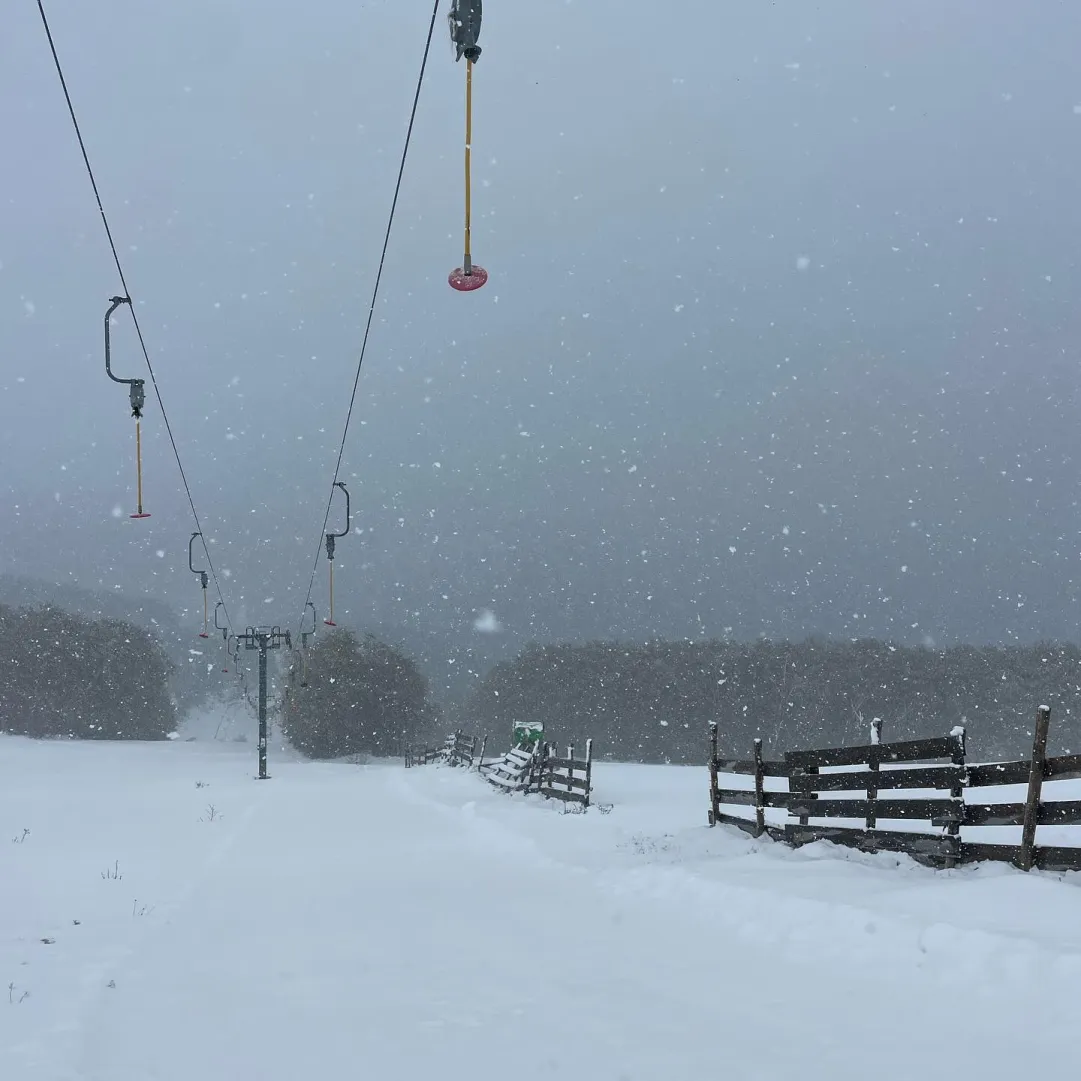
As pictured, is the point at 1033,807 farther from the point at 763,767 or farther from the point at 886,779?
the point at 763,767

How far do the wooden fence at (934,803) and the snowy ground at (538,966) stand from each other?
1.12ft

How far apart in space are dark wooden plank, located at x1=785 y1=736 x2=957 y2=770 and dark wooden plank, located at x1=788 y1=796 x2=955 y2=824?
0.48m

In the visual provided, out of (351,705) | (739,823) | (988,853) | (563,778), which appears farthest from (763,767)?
(351,705)

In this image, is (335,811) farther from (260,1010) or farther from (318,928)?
(260,1010)

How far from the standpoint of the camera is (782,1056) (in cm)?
481

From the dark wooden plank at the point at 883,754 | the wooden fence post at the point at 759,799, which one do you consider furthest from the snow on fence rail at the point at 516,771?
the dark wooden plank at the point at 883,754

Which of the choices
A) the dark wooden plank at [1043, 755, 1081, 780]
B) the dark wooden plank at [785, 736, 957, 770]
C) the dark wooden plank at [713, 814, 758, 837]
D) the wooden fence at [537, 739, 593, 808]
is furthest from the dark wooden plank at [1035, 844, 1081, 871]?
the wooden fence at [537, 739, 593, 808]

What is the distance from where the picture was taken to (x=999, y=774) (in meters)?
8.81

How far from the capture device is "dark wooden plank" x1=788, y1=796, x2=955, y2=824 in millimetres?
9211

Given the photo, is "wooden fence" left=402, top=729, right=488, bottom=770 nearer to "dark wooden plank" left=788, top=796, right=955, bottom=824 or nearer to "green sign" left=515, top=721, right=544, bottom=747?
"green sign" left=515, top=721, right=544, bottom=747

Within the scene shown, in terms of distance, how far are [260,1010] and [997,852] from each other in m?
7.00

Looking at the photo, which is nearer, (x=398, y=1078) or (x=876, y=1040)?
(x=398, y=1078)

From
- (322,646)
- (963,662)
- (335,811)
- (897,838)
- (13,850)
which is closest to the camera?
(897,838)

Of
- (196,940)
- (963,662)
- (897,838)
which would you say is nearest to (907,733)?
Result: (963,662)
